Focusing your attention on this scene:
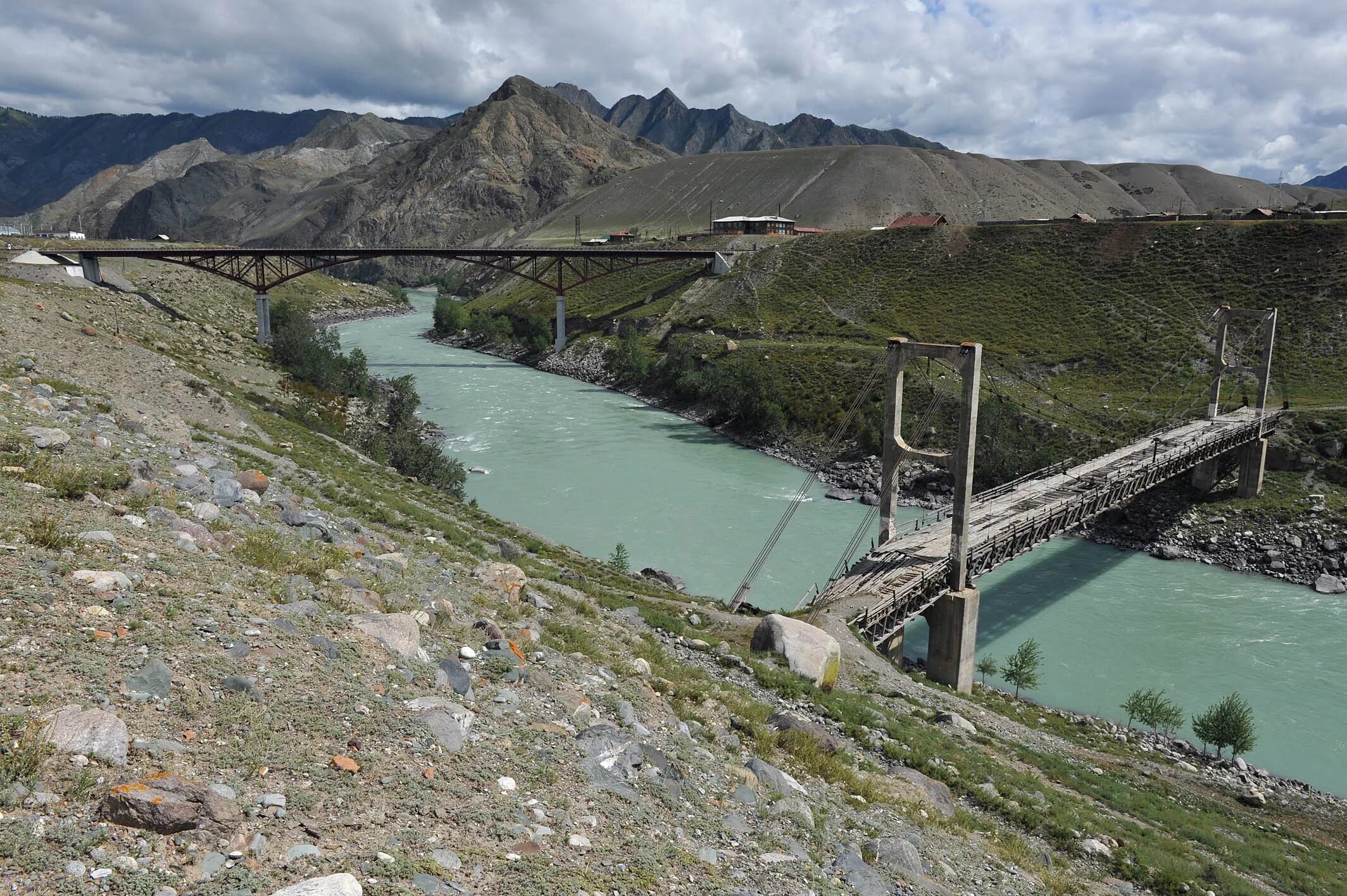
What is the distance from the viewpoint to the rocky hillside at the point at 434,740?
448 cm

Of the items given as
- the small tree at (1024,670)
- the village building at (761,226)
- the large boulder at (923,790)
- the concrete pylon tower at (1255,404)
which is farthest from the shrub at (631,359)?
the large boulder at (923,790)

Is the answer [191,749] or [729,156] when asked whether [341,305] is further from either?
[191,749]

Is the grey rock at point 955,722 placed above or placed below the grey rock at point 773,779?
below

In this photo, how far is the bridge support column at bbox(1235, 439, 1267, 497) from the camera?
103 ft

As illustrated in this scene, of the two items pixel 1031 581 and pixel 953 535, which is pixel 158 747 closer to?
pixel 953 535

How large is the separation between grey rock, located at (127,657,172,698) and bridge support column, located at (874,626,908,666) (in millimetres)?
15082

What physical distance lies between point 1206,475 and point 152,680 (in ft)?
121

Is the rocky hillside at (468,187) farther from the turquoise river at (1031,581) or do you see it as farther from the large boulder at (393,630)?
the large boulder at (393,630)

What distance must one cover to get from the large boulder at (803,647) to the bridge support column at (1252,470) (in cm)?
2705

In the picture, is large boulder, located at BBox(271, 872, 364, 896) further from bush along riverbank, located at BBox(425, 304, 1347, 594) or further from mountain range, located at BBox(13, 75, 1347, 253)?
mountain range, located at BBox(13, 75, 1347, 253)

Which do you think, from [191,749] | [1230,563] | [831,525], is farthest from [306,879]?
[1230,563]

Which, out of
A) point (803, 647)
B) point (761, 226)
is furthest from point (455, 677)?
point (761, 226)

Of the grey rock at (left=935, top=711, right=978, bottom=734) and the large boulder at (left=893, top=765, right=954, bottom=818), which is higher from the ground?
the large boulder at (left=893, top=765, right=954, bottom=818)

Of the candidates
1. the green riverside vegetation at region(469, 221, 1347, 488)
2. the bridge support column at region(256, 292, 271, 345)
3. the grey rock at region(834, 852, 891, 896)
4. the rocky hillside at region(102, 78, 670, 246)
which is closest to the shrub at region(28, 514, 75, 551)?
the grey rock at region(834, 852, 891, 896)
